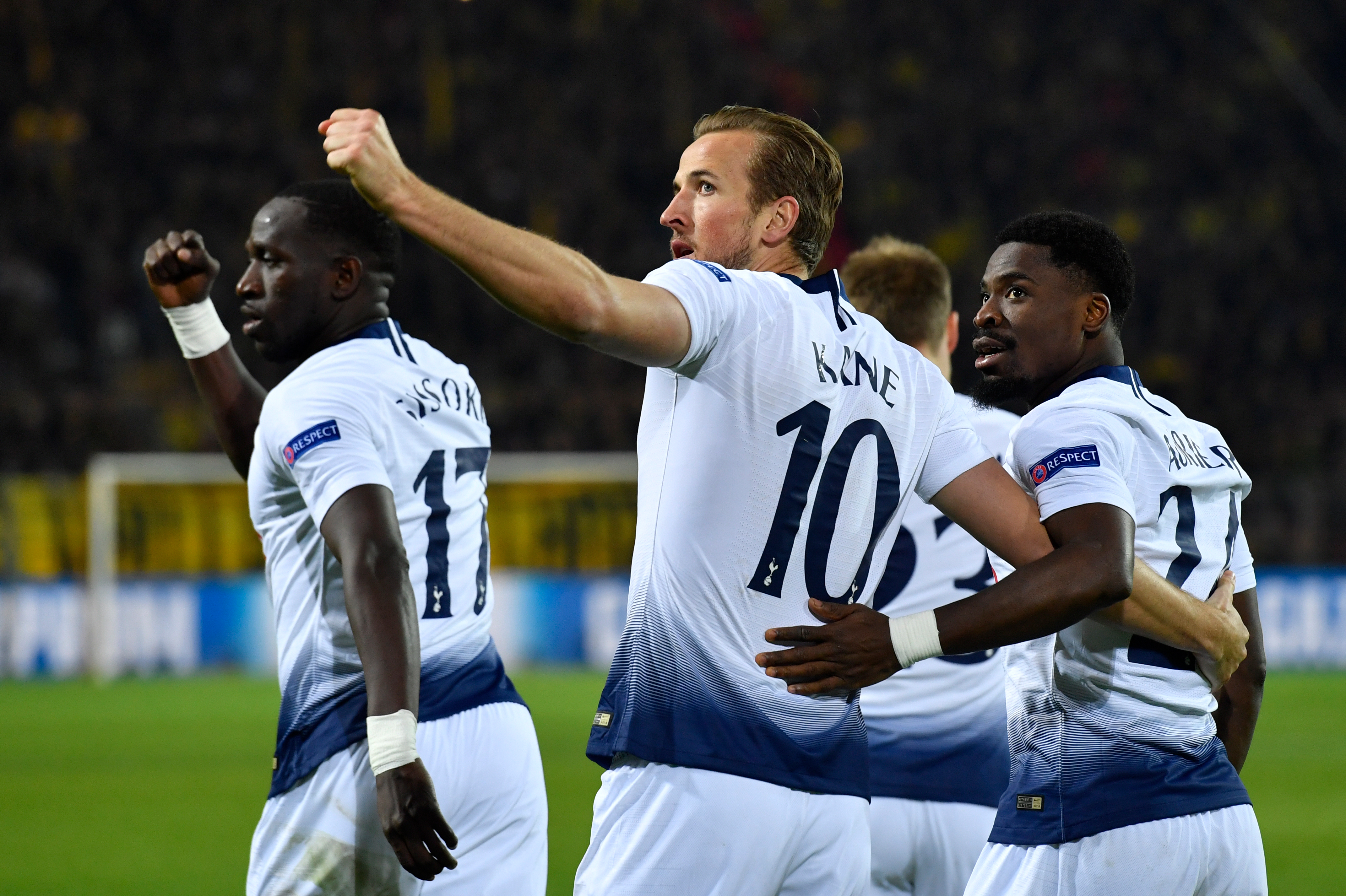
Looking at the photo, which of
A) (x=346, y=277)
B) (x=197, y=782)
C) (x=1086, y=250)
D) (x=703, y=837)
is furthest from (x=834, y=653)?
(x=197, y=782)

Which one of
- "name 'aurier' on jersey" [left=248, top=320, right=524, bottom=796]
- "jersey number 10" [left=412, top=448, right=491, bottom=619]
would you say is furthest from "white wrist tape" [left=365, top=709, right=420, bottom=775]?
"jersey number 10" [left=412, top=448, right=491, bottom=619]

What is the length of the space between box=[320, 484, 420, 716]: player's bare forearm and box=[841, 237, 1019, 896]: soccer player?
1.53m

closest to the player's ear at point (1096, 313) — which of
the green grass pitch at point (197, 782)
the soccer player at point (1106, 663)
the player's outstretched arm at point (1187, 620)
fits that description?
the soccer player at point (1106, 663)

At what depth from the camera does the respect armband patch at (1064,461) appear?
9.79ft

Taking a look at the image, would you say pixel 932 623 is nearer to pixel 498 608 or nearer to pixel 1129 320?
pixel 498 608

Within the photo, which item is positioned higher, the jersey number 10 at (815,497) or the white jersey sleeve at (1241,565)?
the jersey number 10 at (815,497)

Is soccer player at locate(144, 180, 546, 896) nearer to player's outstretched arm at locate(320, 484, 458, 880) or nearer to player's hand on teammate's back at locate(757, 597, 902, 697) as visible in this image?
player's outstretched arm at locate(320, 484, 458, 880)

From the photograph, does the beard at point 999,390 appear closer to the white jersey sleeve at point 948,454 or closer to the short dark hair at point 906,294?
the white jersey sleeve at point 948,454

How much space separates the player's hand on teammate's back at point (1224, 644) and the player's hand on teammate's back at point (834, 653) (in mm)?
766

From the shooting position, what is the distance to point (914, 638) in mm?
2828

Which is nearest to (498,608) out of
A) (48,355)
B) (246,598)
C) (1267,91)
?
(246,598)

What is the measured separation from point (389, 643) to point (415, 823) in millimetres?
369

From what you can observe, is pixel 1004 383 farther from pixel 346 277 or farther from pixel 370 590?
pixel 346 277

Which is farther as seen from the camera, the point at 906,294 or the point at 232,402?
the point at 906,294
